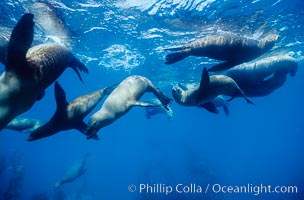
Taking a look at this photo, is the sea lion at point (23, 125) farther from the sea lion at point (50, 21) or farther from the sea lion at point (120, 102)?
the sea lion at point (50, 21)

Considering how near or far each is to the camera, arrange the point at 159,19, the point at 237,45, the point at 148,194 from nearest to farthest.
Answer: the point at 237,45
the point at 159,19
the point at 148,194

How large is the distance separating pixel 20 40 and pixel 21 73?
383mm

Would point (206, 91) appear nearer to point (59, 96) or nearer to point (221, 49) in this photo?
point (221, 49)

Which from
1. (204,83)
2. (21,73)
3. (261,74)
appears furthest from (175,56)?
(261,74)

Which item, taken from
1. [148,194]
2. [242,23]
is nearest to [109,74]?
[148,194]

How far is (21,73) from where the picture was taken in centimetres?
306

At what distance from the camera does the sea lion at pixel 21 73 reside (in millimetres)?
2877

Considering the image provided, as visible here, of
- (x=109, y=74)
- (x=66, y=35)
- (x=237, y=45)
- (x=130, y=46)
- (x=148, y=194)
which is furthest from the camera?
(x=109, y=74)

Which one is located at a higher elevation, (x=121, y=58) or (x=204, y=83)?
(x=204, y=83)

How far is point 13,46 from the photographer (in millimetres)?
2902

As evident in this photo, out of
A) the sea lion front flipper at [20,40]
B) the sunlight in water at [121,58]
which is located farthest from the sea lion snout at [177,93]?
the sunlight in water at [121,58]

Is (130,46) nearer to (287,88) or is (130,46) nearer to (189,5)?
(189,5)

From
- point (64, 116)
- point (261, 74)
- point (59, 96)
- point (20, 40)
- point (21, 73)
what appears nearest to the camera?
point (20, 40)

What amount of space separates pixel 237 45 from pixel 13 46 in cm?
369
